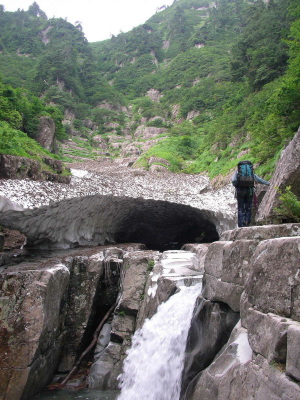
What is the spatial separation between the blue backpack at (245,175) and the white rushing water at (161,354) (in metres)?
2.75

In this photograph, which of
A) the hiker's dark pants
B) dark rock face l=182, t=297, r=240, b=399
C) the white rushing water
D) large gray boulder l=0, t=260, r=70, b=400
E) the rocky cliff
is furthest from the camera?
the hiker's dark pants

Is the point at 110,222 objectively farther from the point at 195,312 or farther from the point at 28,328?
the point at 195,312

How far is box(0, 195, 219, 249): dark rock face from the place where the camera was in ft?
31.8

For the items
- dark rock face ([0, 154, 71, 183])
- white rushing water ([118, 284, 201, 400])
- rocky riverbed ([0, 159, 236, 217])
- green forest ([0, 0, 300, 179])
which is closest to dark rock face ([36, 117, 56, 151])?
green forest ([0, 0, 300, 179])

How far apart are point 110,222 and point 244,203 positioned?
318 inches

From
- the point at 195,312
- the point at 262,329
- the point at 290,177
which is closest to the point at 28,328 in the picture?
the point at 195,312

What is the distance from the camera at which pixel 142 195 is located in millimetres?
13094

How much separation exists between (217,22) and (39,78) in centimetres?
5351

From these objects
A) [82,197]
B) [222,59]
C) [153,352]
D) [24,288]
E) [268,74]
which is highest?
[222,59]

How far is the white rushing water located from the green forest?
6.70 metres

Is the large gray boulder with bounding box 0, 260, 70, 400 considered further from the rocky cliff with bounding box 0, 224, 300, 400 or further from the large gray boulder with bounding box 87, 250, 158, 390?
the large gray boulder with bounding box 87, 250, 158, 390

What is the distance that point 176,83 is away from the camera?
232 feet

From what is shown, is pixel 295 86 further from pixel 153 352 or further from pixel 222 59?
pixel 222 59

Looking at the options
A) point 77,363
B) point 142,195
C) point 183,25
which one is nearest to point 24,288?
point 77,363
